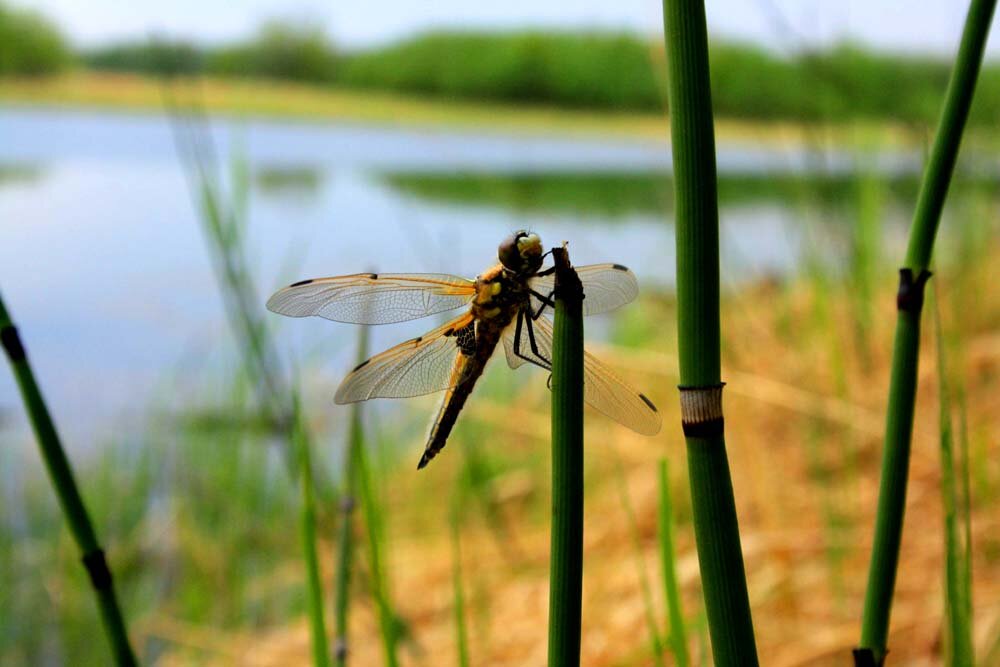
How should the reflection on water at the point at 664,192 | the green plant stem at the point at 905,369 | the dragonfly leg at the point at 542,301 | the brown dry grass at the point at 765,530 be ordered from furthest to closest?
the reflection on water at the point at 664,192 → the brown dry grass at the point at 765,530 → the dragonfly leg at the point at 542,301 → the green plant stem at the point at 905,369

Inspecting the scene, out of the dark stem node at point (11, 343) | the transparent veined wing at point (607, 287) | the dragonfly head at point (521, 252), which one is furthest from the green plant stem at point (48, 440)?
the transparent veined wing at point (607, 287)

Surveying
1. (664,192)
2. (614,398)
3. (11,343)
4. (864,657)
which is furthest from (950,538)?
(664,192)

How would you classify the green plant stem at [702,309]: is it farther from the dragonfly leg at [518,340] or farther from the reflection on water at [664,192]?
the reflection on water at [664,192]

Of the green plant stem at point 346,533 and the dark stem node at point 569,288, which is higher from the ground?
the dark stem node at point 569,288

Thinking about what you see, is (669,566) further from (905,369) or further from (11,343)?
(11,343)

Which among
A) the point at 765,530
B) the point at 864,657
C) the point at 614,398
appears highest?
the point at 614,398

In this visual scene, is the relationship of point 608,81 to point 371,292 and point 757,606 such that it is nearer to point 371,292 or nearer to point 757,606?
point 757,606
